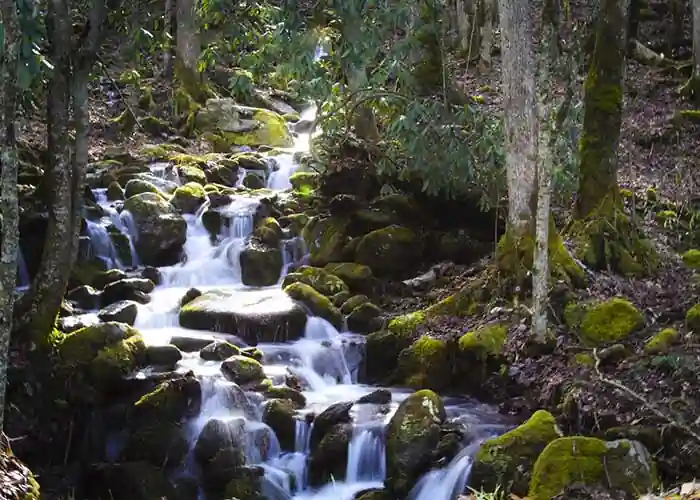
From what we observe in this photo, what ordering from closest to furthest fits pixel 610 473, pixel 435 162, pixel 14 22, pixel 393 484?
pixel 14 22
pixel 610 473
pixel 393 484
pixel 435 162

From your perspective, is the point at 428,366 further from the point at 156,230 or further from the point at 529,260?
the point at 156,230

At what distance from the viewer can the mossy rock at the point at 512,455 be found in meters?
7.58

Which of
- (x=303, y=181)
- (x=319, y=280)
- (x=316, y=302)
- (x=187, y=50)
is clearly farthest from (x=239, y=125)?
(x=316, y=302)

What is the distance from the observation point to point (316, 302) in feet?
39.8

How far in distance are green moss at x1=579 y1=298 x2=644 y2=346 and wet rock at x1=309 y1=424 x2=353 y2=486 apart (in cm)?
293

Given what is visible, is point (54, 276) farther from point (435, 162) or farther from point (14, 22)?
point (435, 162)

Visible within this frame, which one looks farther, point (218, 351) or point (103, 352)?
point (218, 351)

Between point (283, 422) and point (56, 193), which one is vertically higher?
point (56, 193)

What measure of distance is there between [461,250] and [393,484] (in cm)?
535

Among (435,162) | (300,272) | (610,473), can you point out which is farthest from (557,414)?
(300,272)

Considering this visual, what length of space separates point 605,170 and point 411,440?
4.73m

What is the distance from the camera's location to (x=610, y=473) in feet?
22.4

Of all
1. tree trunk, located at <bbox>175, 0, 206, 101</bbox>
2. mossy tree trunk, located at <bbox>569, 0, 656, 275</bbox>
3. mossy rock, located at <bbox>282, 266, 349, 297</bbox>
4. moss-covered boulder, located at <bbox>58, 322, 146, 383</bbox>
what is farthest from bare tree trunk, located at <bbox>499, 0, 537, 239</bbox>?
tree trunk, located at <bbox>175, 0, 206, 101</bbox>

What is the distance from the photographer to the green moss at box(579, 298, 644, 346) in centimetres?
934
